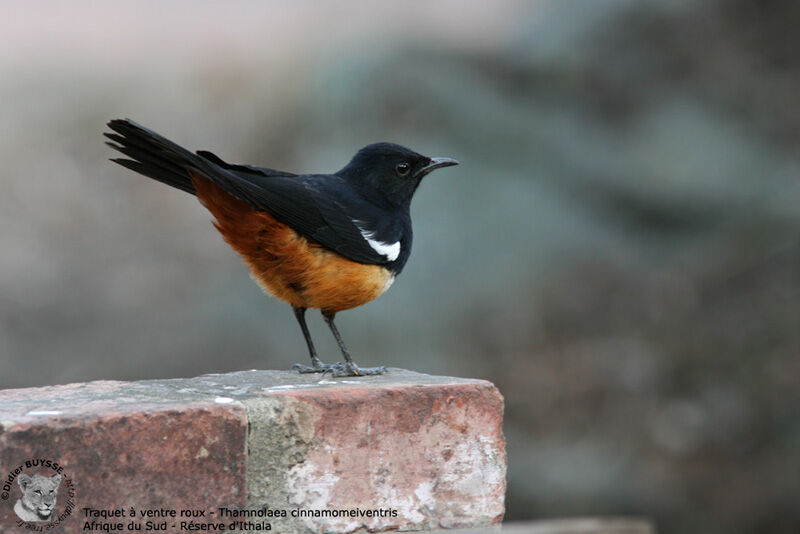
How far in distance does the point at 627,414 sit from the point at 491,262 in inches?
54.4

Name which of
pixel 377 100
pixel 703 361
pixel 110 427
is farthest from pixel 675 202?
pixel 110 427

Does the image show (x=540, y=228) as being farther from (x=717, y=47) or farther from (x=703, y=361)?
(x=717, y=47)

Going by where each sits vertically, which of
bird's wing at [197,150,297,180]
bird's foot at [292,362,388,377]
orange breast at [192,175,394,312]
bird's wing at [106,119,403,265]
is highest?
bird's wing at [197,150,297,180]

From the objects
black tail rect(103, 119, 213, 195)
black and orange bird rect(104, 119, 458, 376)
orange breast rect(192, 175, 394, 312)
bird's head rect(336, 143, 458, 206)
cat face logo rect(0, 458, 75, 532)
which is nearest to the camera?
cat face logo rect(0, 458, 75, 532)

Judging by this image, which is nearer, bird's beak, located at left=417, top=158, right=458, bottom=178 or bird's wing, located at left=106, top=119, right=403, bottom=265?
bird's wing, located at left=106, top=119, right=403, bottom=265

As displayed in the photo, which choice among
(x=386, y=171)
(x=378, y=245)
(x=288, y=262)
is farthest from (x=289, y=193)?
(x=386, y=171)

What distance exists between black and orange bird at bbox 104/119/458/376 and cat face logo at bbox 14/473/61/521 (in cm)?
94

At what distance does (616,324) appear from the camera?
6602mm

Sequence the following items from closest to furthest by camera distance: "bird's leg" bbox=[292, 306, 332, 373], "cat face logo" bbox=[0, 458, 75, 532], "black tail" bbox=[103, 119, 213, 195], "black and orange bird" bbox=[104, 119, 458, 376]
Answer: "cat face logo" bbox=[0, 458, 75, 532] < "black tail" bbox=[103, 119, 213, 195] < "black and orange bird" bbox=[104, 119, 458, 376] < "bird's leg" bbox=[292, 306, 332, 373]

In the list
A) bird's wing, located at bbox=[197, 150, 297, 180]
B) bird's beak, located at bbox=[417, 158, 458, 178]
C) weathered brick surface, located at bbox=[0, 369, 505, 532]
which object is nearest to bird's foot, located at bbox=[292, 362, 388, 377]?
weathered brick surface, located at bbox=[0, 369, 505, 532]

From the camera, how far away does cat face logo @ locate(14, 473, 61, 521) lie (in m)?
2.00

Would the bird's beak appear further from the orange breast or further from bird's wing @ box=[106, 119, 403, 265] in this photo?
the orange breast

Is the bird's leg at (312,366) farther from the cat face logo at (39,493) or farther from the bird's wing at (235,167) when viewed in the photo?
the cat face logo at (39,493)

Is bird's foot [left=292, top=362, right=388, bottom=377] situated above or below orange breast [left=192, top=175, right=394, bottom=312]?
below
